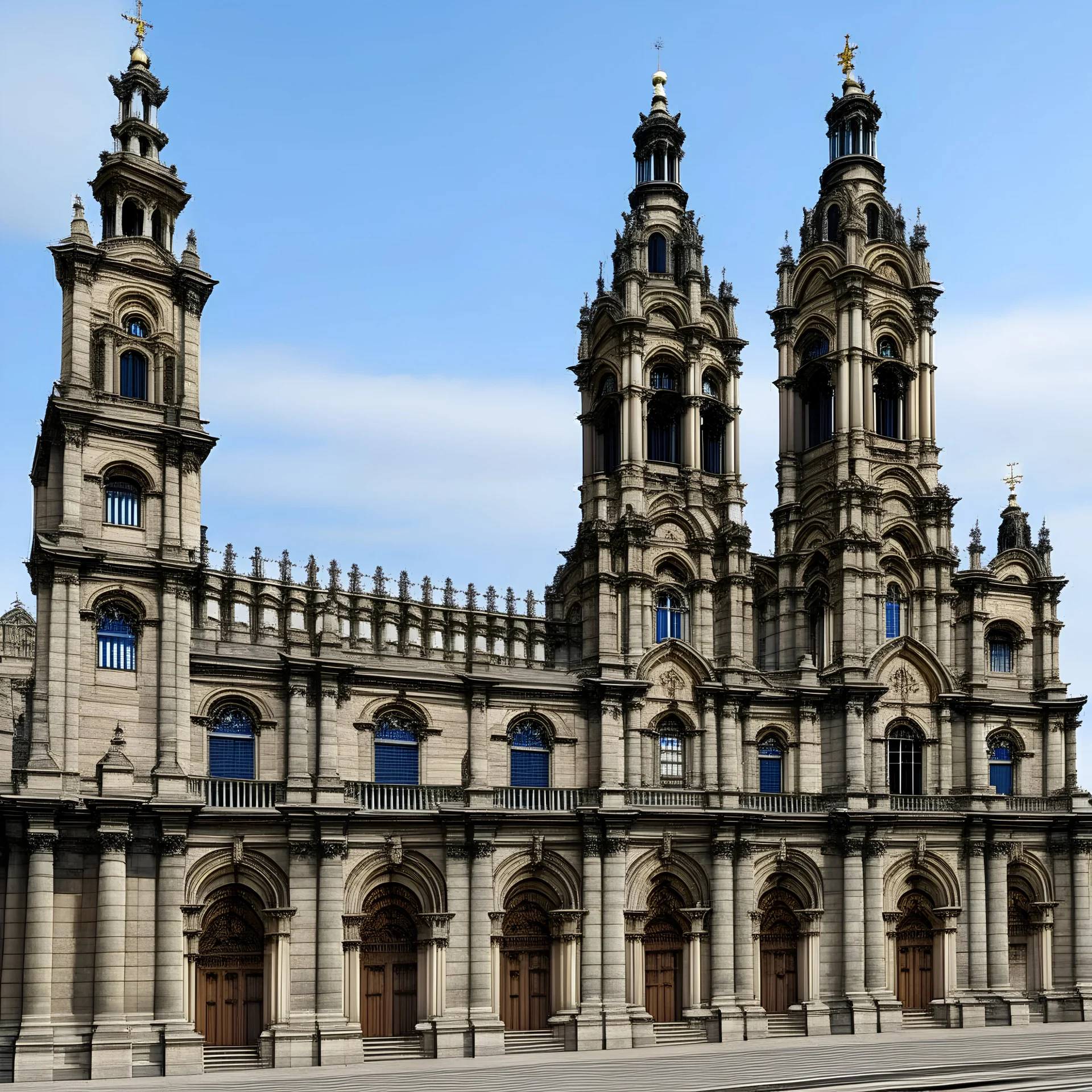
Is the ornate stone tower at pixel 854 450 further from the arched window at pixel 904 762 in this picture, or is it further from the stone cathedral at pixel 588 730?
the arched window at pixel 904 762

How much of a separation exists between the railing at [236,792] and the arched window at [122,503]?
9848 millimetres

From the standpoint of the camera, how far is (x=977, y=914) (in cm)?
6838

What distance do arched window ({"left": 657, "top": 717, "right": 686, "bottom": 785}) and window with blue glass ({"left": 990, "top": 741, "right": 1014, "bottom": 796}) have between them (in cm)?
1709

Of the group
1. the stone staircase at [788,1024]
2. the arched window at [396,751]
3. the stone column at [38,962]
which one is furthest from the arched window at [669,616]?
the stone column at [38,962]

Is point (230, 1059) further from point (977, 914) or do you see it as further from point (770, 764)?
point (977, 914)

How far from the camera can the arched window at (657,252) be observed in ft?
230

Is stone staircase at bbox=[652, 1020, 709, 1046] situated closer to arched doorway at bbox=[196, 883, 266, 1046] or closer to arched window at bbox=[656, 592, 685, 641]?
arched window at bbox=[656, 592, 685, 641]

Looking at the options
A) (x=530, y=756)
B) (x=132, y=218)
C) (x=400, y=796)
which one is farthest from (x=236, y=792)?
(x=132, y=218)

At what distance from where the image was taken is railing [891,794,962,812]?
68.1m

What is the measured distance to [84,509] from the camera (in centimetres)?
5394

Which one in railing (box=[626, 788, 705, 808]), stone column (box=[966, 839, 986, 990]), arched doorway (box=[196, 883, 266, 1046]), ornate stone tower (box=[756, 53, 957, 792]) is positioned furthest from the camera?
ornate stone tower (box=[756, 53, 957, 792])

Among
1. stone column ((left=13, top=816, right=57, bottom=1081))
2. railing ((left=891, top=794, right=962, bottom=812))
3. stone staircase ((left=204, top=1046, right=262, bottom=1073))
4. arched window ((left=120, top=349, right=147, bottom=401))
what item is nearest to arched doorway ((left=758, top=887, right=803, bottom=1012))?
railing ((left=891, top=794, right=962, bottom=812))

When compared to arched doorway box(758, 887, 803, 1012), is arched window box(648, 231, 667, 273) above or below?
above

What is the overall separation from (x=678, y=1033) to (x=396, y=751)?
1659cm
